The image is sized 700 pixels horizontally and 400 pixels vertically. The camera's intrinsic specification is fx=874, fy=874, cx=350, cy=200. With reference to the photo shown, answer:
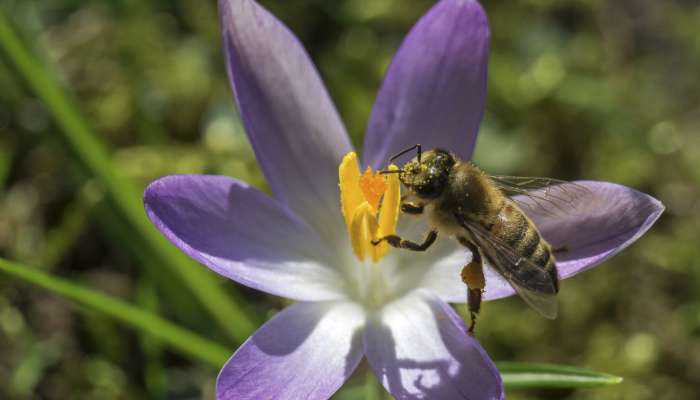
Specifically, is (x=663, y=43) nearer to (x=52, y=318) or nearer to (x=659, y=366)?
(x=659, y=366)

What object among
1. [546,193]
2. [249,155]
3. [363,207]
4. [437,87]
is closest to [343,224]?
[363,207]

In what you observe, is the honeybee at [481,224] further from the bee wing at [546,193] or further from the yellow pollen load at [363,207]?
the yellow pollen load at [363,207]

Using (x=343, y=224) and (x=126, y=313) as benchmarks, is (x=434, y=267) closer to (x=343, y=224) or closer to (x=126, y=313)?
(x=343, y=224)

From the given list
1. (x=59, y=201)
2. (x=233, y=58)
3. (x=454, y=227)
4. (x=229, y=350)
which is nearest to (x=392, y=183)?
(x=454, y=227)

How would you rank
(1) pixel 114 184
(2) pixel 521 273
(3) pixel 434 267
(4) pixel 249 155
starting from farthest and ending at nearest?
(4) pixel 249 155, (1) pixel 114 184, (3) pixel 434 267, (2) pixel 521 273

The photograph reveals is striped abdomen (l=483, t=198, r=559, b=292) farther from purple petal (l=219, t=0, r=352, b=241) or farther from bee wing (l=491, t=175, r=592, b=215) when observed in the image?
purple petal (l=219, t=0, r=352, b=241)

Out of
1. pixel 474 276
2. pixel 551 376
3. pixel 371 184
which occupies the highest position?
pixel 371 184
